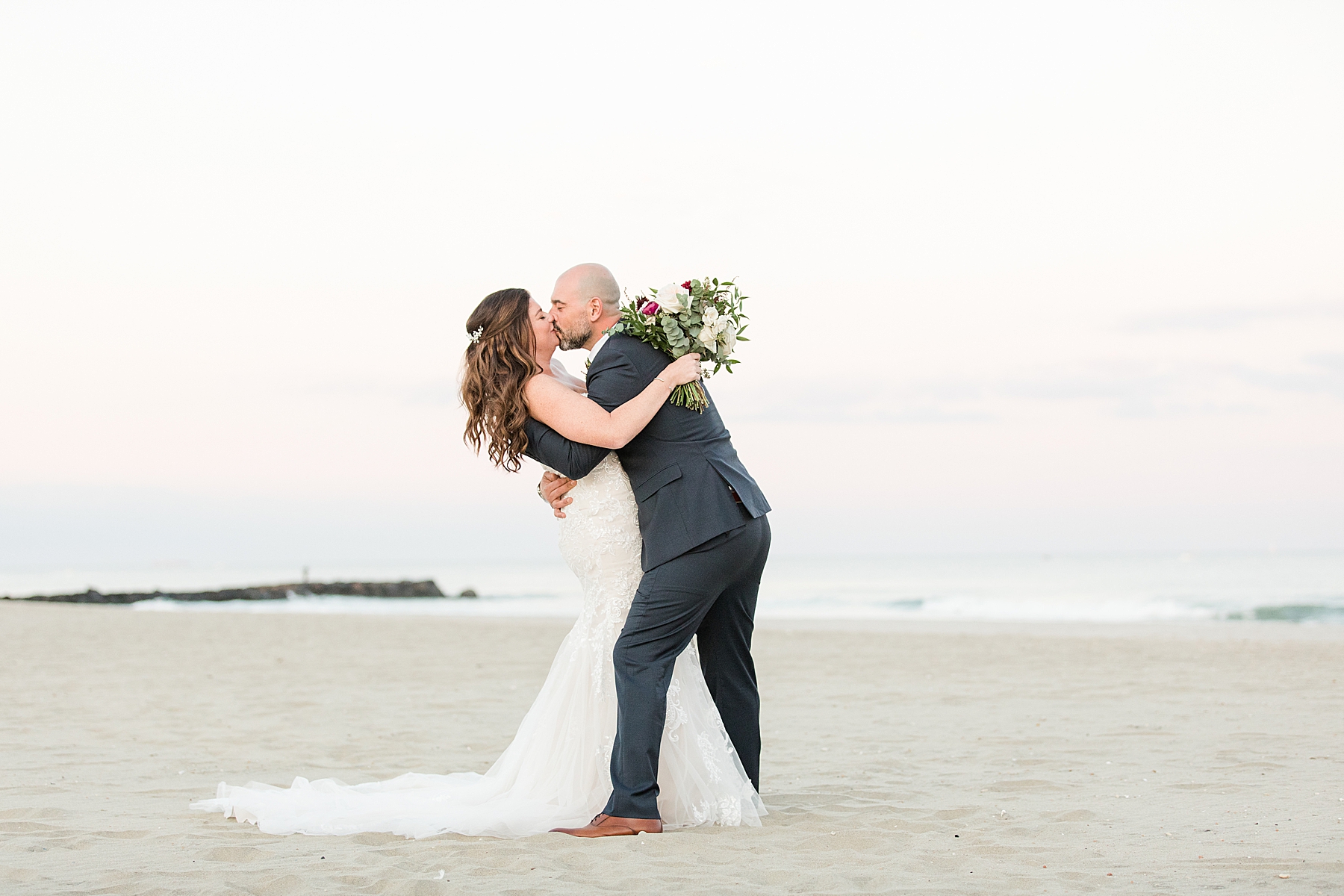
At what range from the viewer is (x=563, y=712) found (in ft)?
14.7

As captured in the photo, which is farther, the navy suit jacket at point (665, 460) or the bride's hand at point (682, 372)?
the navy suit jacket at point (665, 460)

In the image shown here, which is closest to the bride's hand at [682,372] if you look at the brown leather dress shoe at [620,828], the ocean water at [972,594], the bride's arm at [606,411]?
the bride's arm at [606,411]

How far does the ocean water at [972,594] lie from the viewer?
2453 centimetres

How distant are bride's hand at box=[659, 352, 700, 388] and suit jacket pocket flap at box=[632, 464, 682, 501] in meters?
0.34

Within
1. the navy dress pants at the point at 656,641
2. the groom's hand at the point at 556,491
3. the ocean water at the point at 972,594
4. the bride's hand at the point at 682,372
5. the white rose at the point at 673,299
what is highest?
the white rose at the point at 673,299

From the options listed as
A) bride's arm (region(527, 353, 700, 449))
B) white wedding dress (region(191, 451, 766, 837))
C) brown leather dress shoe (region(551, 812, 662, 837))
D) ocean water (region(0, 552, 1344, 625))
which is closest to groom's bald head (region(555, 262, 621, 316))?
bride's arm (region(527, 353, 700, 449))

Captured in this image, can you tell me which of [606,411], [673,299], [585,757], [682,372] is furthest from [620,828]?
[673,299]

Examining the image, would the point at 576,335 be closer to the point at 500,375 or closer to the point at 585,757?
the point at 500,375

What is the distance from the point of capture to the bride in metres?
4.24

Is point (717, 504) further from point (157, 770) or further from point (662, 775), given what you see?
point (157, 770)

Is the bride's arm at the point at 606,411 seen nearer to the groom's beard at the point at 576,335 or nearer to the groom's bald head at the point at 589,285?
the groom's beard at the point at 576,335

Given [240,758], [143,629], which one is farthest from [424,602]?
[240,758]

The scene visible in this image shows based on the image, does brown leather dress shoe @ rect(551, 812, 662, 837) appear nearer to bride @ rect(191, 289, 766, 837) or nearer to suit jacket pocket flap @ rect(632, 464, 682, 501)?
bride @ rect(191, 289, 766, 837)

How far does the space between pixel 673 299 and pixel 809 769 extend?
2.91 meters
